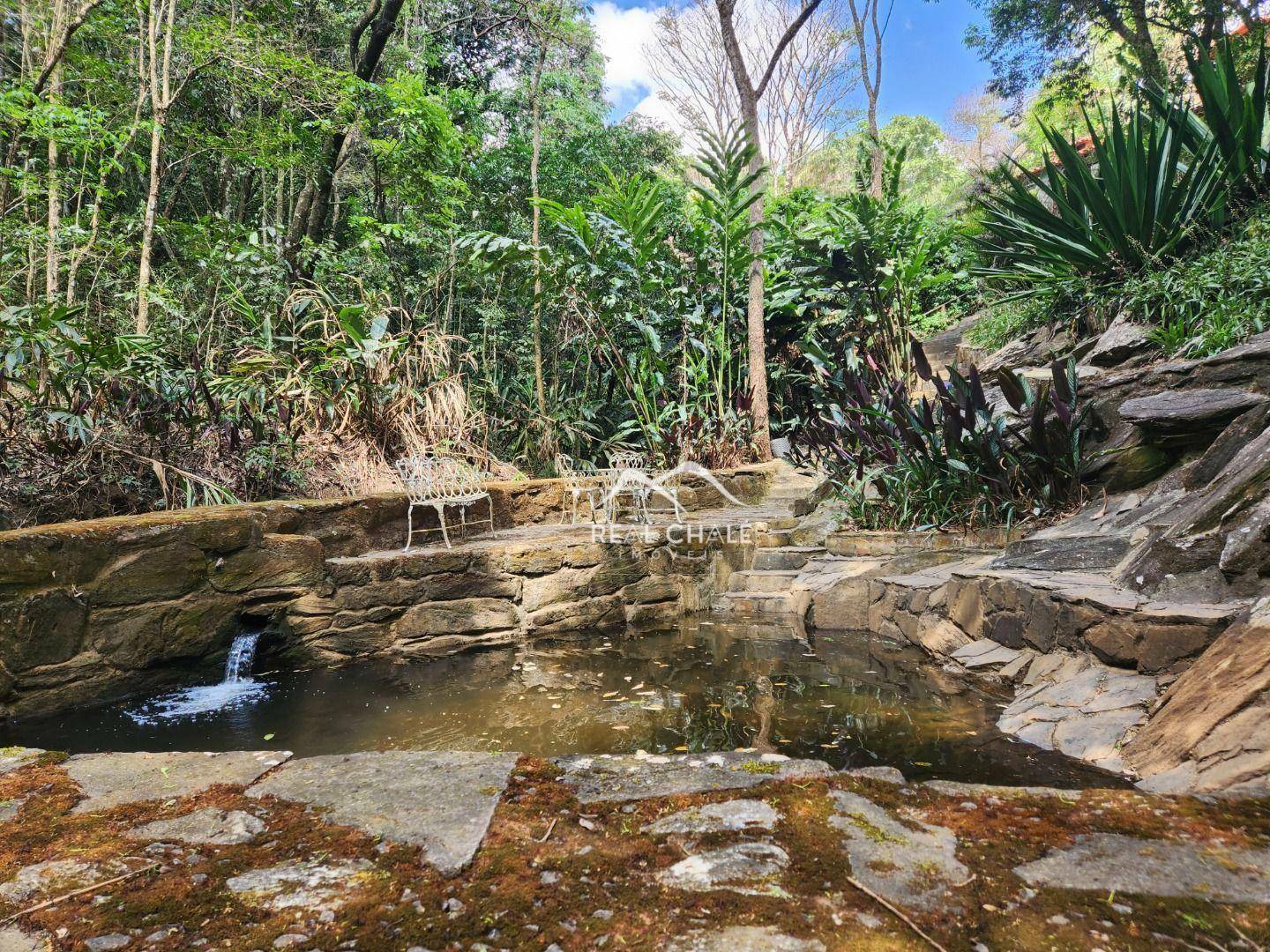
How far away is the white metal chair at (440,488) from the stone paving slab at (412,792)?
2.56m

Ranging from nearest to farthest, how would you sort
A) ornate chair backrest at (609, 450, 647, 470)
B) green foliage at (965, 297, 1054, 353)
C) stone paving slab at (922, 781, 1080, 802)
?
stone paving slab at (922, 781, 1080, 802), green foliage at (965, 297, 1054, 353), ornate chair backrest at (609, 450, 647, 470)

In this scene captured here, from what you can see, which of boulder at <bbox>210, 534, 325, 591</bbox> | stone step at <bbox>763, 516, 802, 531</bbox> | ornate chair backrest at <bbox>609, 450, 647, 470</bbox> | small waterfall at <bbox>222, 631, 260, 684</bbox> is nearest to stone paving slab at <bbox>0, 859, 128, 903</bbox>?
small waterfall at <bbox>222, 631, 260, 684</bbox>

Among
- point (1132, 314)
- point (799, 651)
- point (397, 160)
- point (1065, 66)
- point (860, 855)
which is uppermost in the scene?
point (1065, 66)

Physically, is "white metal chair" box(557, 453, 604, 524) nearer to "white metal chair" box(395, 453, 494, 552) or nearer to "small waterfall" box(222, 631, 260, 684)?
"white metal chair" box(395, 453, 494, 552)

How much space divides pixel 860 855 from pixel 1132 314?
469cm

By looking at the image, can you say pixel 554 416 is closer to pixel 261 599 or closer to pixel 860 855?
pixel 261 599

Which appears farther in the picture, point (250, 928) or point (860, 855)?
point (860, 855)

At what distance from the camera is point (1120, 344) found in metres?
4.28

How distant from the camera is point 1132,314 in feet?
14.7

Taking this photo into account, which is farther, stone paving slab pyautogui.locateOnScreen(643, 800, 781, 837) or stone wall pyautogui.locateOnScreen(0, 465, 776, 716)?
stone wall pyautogui.locateOnScreen(0, 465, 776, 716)

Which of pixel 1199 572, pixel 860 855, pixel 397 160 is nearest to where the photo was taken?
pixel 860 855

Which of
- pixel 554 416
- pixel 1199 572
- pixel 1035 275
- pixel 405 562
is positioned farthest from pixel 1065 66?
pixel 405 562

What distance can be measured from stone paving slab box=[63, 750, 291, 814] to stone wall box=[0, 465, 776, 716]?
136 cm

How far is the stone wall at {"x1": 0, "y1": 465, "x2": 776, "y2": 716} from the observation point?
2.74 m
